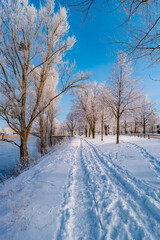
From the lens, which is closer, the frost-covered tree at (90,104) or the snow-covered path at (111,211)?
the snow-covered path at (111,211)

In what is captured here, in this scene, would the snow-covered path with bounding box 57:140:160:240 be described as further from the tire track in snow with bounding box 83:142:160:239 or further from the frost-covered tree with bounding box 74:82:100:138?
the frost-covered tree with bounding box 74:82:100:138

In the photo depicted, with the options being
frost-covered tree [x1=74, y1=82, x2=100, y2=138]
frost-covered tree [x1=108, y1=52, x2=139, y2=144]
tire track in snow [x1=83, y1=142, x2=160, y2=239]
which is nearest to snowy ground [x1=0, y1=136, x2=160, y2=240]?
tire track in snow [x1=83, y1=142, x2=160, y2=239]

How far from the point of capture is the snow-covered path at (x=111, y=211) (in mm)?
1467

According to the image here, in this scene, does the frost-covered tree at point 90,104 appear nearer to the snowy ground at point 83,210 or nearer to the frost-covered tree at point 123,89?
→ the frost-covered tree at point 123,89

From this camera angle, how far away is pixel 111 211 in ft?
6.17

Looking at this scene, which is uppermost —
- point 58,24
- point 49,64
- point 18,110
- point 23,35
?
point 58,24

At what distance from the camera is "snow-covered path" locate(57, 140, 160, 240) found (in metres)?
1.47

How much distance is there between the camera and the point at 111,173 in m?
3.68

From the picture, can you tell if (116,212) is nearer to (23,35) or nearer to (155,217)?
(155,217)

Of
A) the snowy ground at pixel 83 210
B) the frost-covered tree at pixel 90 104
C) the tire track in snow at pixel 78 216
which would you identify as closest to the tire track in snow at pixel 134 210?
the snowy ground at pixel 83 210

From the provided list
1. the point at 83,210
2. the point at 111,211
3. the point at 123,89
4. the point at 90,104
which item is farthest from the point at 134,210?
the point at 90,104

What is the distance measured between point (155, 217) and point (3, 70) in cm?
858

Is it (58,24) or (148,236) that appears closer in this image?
(148,236)

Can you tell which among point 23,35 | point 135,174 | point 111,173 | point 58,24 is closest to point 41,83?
point 23,35
